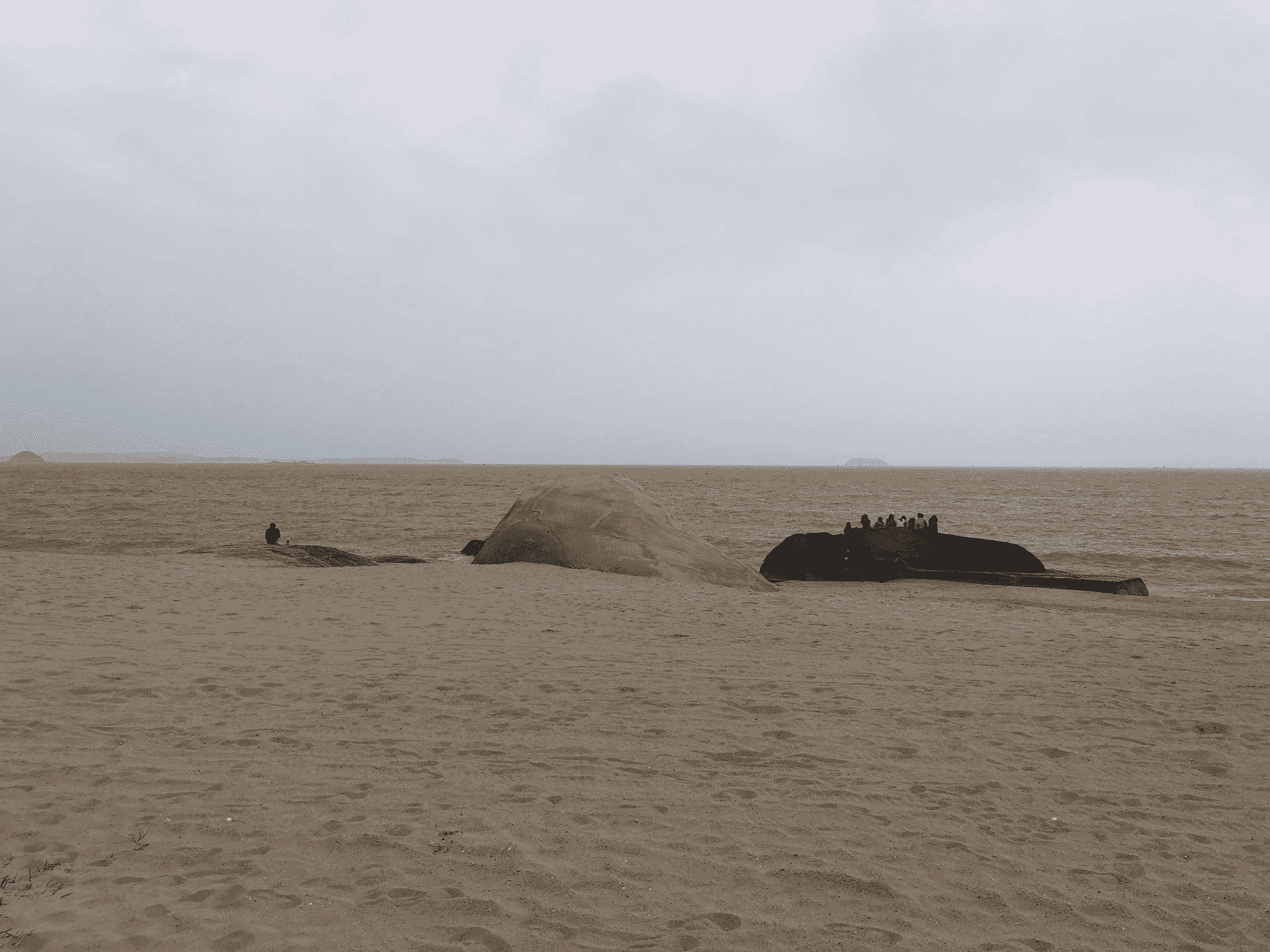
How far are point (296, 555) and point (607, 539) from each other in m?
6.98

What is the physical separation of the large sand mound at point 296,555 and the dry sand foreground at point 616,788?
6491 mm

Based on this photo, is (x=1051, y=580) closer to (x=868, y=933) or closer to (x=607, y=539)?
(x=607, y=539)

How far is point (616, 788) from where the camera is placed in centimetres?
473

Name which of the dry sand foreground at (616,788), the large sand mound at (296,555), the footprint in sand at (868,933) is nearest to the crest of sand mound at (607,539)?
the large sand mound at (296,555)

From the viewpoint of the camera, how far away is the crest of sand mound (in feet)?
45.8

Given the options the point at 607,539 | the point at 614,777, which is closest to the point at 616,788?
the point at 614,777

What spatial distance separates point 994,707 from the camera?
6.48 metres

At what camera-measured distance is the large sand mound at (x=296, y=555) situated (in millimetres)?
15734

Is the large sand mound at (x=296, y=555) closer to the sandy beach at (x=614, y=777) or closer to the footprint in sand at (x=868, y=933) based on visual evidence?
the sandy beach at (x=614, y=777)

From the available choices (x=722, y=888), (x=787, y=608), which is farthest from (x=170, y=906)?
(x=787, y=608)

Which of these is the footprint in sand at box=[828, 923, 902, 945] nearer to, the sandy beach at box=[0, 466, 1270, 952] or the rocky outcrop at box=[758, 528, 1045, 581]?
the sandy beach at box=[0, 466, 1270, 952]

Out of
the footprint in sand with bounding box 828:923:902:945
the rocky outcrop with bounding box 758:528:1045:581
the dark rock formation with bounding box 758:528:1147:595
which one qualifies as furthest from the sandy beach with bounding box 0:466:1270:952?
the rocky outcrop with bounding box 758:528:1045:581

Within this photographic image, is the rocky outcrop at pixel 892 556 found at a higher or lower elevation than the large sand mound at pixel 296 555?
higher

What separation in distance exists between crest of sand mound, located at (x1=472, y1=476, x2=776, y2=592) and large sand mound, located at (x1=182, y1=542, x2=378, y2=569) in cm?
297
